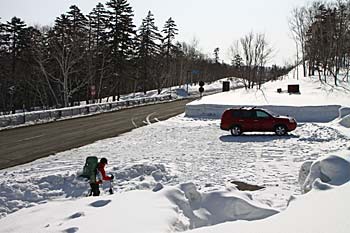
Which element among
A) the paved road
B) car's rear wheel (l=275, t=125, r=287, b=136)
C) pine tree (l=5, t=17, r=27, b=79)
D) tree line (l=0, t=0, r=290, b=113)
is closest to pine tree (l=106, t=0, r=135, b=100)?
tree line (l=0, t=0, r=290, b=113)

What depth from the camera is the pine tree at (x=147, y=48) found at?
77.9 meters

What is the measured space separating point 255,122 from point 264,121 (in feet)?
1.65

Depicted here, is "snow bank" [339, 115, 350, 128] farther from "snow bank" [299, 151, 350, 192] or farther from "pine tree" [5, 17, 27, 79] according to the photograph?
"pine tree" [5, 17, 27, 79]

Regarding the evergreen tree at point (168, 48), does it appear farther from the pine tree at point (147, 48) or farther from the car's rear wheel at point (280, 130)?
the car's rear wheel at point (280, 130)

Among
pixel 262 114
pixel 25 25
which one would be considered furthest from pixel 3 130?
pixel 25 25

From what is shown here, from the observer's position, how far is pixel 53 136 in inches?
922

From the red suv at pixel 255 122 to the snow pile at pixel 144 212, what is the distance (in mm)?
14858

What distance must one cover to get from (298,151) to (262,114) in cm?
617

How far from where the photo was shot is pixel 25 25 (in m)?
61.3

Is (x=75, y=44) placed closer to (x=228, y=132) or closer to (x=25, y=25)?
(x=25, y=25)

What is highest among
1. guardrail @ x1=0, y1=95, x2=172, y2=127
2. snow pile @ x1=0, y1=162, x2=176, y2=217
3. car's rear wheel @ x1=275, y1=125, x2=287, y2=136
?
guardrail @ x1=0, y1=95, x2=172, y2=127

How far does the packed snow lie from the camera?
663 cm

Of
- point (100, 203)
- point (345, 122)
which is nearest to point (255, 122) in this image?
point (345, 122)

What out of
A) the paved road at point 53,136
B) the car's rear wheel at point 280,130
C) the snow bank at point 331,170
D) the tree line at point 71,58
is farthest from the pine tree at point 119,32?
the snow bank at point 331,170
